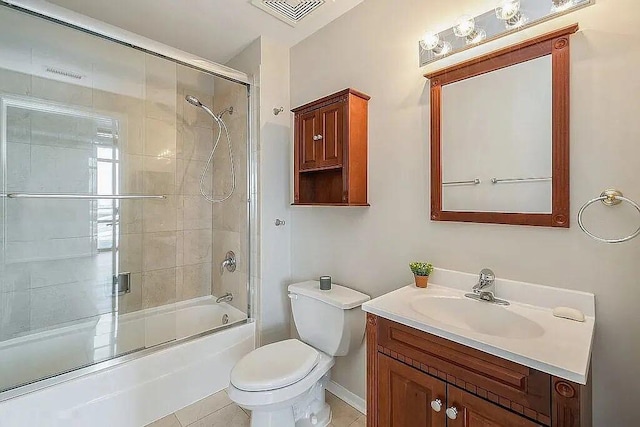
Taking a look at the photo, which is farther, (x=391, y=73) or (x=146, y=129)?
(x=146, y=129)

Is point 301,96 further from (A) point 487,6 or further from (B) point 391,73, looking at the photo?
(A) point 487,6

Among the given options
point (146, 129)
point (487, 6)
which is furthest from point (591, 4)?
point (146, 129)

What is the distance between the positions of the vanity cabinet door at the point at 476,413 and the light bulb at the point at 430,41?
1.43 meters

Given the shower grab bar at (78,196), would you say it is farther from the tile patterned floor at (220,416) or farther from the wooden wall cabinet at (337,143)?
the tile patterned floor at (220,416)

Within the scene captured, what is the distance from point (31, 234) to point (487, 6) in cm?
281

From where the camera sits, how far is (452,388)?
0.97 m

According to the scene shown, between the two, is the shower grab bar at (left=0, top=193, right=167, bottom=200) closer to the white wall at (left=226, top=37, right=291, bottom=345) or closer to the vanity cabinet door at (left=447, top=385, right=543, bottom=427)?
the white wall at (left=226, top=37, right=291, bottom=345)

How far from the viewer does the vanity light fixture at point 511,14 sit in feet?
3.93

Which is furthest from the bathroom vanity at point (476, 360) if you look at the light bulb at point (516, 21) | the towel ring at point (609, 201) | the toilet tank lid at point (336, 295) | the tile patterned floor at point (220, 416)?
the light bulb at point (516, 21)

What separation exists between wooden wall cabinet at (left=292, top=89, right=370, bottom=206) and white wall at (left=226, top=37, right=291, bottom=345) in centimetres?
33

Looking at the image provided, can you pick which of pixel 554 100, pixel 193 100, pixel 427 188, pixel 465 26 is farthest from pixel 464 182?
pixel 193 100

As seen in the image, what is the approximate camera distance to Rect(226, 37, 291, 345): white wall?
2.16 m

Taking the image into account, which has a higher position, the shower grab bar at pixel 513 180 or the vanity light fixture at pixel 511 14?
the vanity light fixture at pixel 511 14

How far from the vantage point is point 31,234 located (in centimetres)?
193
